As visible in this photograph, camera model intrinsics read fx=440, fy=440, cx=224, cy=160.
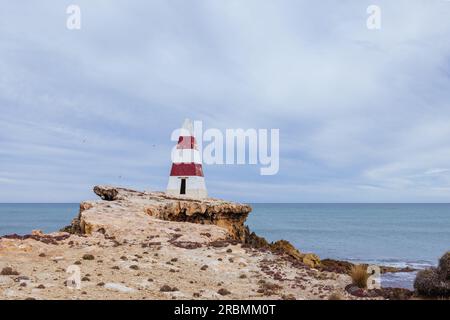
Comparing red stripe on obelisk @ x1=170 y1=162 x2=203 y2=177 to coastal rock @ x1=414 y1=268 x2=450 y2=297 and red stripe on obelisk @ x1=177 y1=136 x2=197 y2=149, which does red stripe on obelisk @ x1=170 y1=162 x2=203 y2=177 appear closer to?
red stripe on obelisk @ x1=177 y1=136 x2=197 y2=149

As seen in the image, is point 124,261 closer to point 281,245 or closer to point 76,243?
point 76,243

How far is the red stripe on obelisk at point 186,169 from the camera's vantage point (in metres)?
37.2

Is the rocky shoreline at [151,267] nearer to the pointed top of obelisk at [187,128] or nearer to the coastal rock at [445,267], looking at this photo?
the coastal rock at [445,267]

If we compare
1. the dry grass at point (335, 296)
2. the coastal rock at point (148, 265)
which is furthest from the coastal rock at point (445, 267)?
the dry grass at point (335, 296)

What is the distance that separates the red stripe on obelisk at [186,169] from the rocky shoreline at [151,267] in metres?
12.6

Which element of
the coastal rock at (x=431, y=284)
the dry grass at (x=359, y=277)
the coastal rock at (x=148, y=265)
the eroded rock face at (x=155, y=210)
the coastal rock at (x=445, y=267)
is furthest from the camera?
the eroded rock face at (x=155, y=210)

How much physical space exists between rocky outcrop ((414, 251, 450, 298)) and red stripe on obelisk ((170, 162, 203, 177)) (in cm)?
2586

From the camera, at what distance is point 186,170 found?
123ft

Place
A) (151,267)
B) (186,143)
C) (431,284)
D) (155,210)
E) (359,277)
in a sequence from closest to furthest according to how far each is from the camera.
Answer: (431,284)
(359,277)
(151,267)
(155,210)
(186,143)

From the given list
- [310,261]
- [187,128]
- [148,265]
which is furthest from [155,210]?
[148,265]

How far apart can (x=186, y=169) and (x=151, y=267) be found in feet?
73.0

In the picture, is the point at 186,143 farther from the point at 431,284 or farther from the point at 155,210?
the point at 431,284
